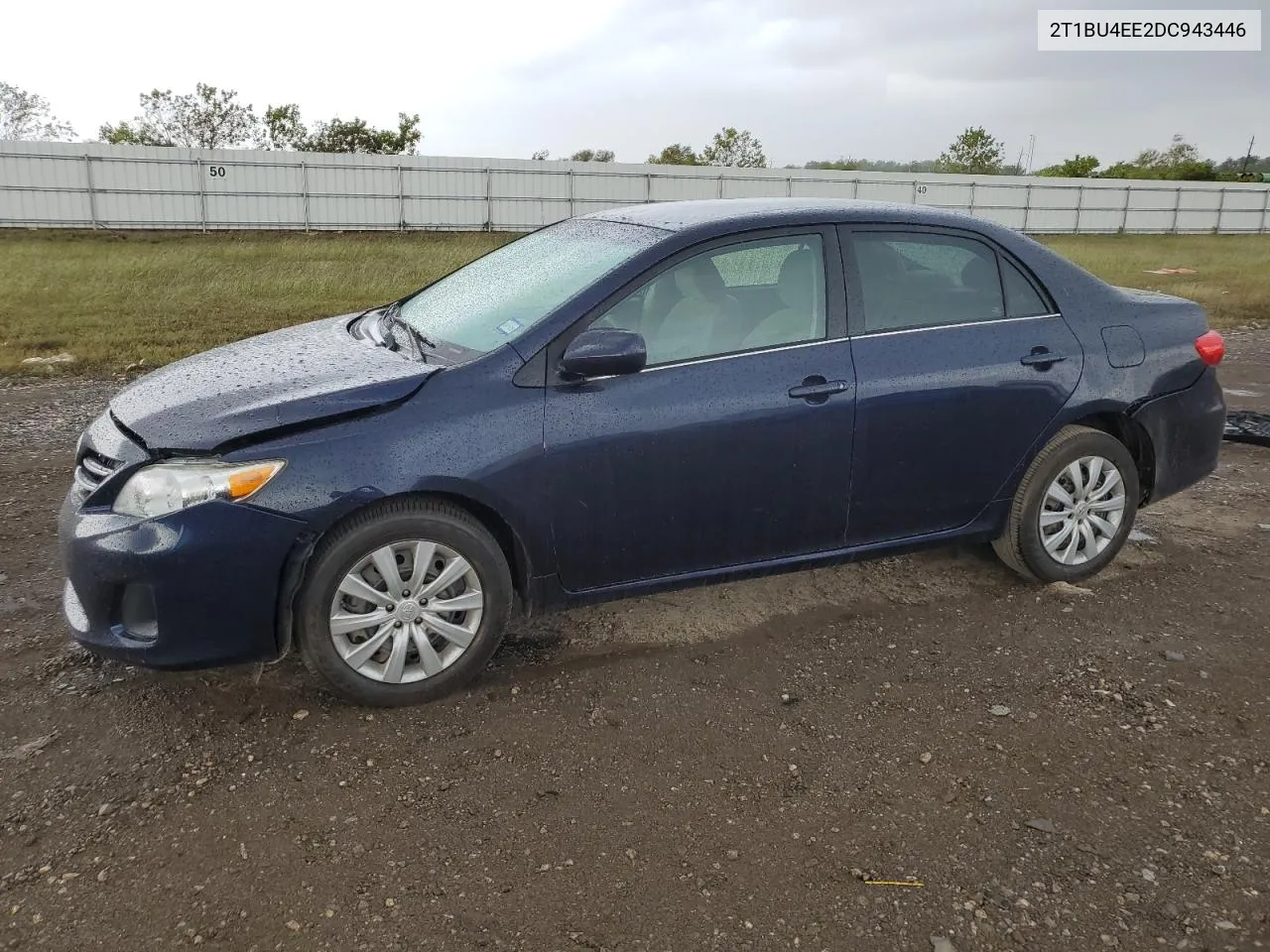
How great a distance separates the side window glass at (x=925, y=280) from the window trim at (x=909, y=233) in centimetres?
1

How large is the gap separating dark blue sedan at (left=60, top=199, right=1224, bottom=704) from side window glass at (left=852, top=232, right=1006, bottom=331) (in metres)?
0.01

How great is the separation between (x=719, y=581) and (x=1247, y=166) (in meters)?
103

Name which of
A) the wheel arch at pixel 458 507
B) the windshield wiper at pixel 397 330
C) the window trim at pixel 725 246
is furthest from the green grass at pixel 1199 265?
the wheel arch at pixel 458 507

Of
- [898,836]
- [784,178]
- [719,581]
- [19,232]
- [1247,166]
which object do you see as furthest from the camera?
[1247,166]

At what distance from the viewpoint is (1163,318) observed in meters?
4.63

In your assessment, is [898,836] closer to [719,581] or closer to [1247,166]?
[719,581]

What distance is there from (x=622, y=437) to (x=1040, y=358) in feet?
6.22

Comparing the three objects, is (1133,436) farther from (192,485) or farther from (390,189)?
(390,189)

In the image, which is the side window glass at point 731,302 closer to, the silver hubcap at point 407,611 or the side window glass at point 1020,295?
the side window glass at point 1020,295

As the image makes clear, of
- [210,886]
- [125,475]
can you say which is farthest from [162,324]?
[210,886]

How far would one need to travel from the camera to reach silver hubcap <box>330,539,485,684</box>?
3.32 meters

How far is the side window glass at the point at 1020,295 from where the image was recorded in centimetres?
432

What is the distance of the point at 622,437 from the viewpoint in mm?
3549

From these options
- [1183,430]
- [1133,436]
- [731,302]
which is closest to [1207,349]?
[1183,430]
